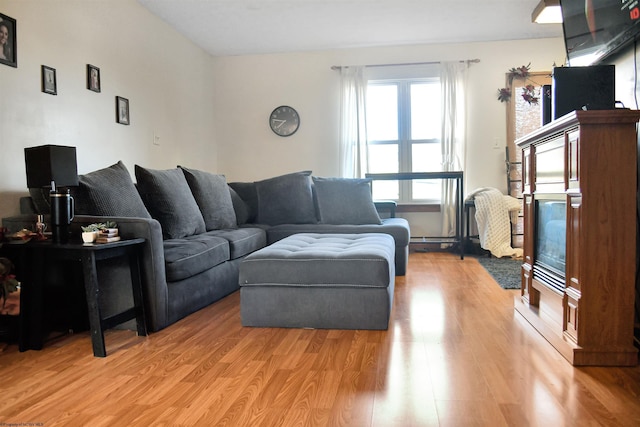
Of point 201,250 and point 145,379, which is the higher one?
point 201,250

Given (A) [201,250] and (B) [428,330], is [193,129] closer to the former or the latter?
(A) [201,250]

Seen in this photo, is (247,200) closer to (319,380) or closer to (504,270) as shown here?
(504,270)

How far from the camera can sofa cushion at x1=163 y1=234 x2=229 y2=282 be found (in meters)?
2.50

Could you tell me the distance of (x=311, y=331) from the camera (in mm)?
2348

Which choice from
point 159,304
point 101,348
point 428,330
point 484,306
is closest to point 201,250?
point 159,304

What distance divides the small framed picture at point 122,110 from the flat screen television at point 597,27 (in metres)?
3.28

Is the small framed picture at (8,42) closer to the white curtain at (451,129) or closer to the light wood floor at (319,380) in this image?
the light wood floor at (319,380)

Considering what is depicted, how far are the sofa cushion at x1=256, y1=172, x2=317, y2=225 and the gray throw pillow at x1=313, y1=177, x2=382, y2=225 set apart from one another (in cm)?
13

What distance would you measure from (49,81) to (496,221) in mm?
4242

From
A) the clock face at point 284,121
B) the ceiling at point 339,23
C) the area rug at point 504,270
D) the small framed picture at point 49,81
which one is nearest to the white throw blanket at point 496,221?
the area rug at point 504,270

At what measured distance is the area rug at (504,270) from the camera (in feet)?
11.4

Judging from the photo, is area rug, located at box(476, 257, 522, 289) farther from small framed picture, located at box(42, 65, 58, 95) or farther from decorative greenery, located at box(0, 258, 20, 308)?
small framed picture, located at box(42, 65, 58, 95)

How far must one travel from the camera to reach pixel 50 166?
2213mm

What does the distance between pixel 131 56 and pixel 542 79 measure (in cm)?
443
